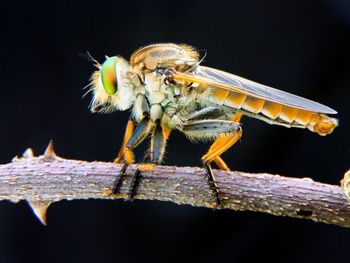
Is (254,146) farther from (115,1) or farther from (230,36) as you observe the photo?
(115,1)

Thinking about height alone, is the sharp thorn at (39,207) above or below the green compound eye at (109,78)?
below

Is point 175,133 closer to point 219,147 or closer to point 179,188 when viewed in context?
point 219,147

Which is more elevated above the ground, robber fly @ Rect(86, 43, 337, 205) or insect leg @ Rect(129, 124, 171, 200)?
robber fly @ Rect(86, 43, 337, 205)

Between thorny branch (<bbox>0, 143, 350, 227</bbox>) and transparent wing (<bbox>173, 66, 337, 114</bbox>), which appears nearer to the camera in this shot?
thorny branch (<bbox>0, 143, 350, 227</bbox>)

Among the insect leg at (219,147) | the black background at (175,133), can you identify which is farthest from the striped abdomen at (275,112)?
the black background at (175,133)

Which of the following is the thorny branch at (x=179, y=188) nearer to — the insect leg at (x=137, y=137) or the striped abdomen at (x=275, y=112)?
the insect leg at (x=137, y=137)

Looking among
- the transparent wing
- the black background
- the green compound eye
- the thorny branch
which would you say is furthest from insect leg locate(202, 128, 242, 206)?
the black background

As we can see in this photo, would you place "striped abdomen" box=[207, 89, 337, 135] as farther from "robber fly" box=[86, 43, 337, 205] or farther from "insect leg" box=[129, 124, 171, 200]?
"insect leg" box=[129, 124, 171, 200]
